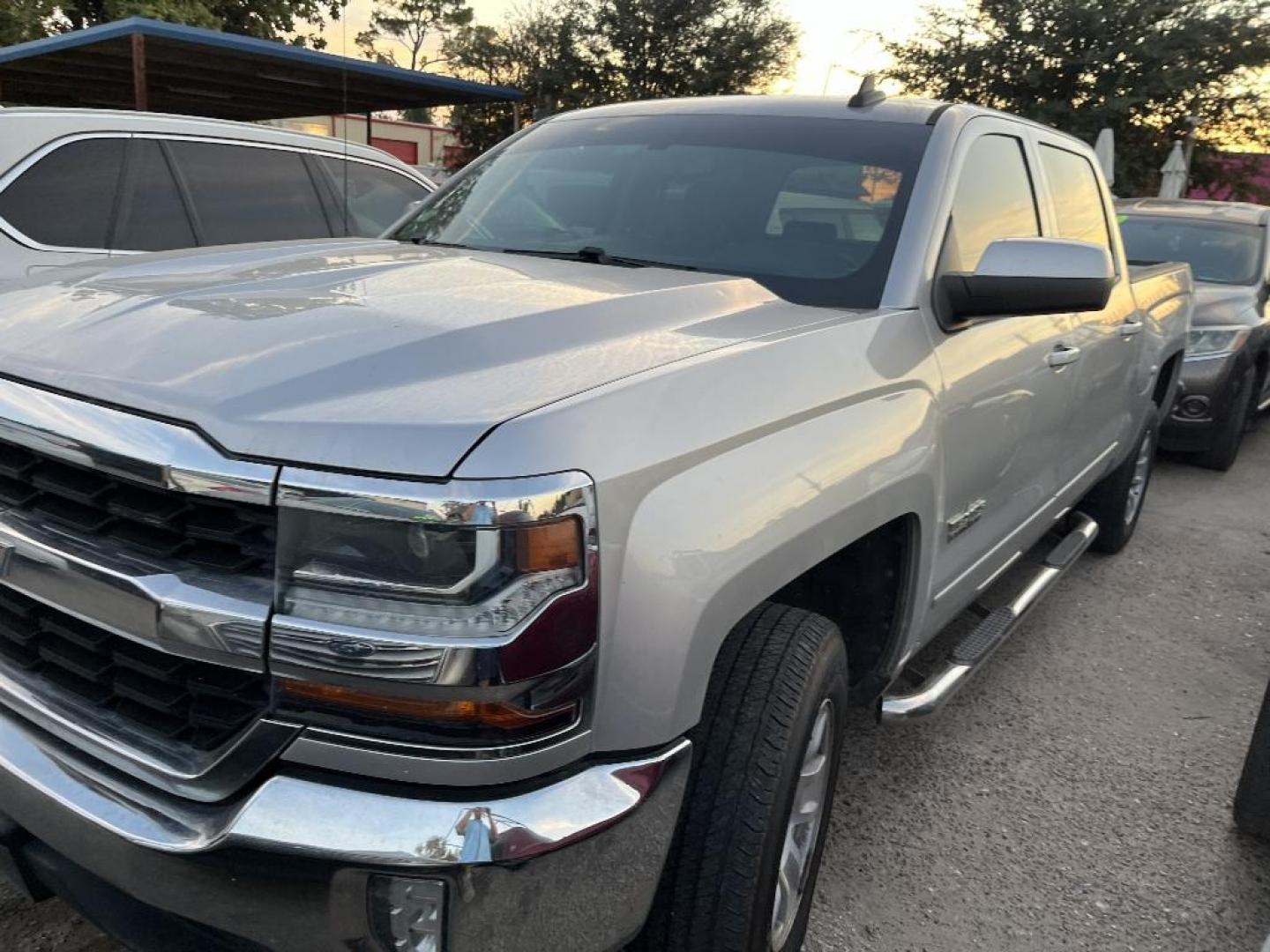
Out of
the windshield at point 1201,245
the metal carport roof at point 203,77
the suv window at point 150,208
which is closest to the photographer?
the suv window at point 150,208

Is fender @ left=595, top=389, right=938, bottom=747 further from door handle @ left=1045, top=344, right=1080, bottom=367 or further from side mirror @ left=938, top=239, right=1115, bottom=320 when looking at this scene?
door handle @ left=1045, top=344, right=1080, bottom=367

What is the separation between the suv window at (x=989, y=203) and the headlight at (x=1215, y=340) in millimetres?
4198

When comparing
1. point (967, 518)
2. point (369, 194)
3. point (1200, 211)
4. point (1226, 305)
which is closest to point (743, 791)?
point (967, 518)

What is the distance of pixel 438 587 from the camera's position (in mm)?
1335

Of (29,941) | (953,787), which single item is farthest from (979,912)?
(29,941)

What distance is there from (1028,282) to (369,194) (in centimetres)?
422

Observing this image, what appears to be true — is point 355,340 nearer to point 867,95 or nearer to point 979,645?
point 867,95

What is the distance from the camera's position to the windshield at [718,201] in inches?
99.2

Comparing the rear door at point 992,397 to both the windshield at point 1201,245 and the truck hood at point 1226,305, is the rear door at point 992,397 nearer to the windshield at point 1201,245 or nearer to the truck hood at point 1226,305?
the truck hood at point 1226,305

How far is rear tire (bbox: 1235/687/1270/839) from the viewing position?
8.75 feet

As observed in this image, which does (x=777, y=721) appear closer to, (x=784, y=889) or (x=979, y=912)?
(x=784, y=889)

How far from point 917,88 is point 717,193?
22318 millimetres

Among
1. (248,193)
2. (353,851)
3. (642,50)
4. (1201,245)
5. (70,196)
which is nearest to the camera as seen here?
(353,851)

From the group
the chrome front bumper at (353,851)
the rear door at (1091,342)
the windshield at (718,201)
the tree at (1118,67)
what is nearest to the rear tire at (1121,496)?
the rear door at (1091,342)
